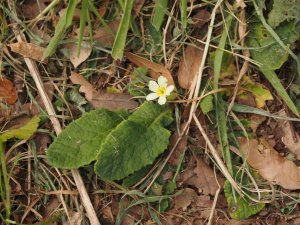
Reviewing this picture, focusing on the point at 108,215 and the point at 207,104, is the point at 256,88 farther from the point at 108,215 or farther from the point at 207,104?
the point at 108,215

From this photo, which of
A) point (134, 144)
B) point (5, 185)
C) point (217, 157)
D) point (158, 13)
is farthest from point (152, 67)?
point (5, 185)

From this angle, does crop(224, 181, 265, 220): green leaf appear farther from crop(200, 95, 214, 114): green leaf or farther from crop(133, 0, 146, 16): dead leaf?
crop(133, 0, 146, 16): dead leaf

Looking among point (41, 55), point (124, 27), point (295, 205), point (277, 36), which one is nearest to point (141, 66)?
point (124, 27)

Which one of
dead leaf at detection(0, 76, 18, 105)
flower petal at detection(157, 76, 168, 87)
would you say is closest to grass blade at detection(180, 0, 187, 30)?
flower petal at detection(157, 76, 168, 87)

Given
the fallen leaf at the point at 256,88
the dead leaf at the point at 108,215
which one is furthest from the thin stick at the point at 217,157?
the dead leaf at the point at 108,215

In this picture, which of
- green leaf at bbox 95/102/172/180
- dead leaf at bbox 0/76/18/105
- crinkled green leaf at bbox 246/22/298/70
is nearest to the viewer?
green leaf at bbox 95/102/172/180

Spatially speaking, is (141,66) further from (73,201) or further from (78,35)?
(73,201)
